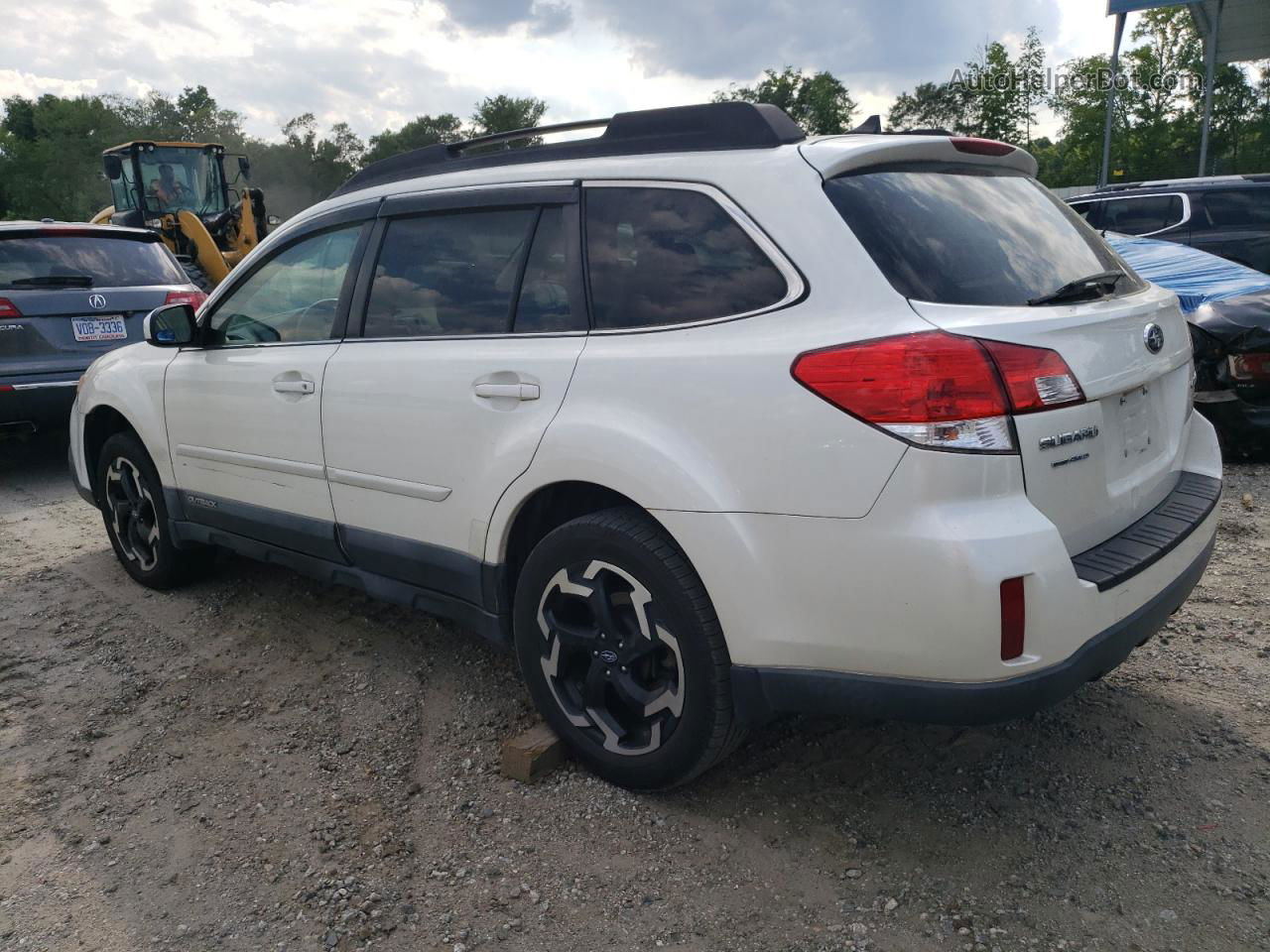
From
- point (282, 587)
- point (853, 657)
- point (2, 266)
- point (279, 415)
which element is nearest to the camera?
point (853, 657)

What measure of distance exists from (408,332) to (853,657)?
73.1 inches

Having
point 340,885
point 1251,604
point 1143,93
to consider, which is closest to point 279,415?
point 340,885

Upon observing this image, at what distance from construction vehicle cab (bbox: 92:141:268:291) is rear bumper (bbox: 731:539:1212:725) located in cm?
1452

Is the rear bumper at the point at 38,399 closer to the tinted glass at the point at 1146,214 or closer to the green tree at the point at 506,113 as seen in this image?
the tinted glass at the point at 1146,214

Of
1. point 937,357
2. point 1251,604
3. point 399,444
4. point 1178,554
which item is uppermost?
point 937,357

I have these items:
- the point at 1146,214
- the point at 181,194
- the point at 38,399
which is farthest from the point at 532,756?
the point at 181,194

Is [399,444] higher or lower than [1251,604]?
higher

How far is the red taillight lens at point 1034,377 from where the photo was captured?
2.20 meters

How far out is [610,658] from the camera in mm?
2768

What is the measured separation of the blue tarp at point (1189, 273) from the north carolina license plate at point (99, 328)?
21.2 ft

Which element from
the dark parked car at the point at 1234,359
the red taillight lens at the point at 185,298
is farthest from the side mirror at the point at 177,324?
the dark parked car at the point at 1234,359

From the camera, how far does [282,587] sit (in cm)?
477

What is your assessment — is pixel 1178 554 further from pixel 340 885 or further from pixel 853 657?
pixel 340 885

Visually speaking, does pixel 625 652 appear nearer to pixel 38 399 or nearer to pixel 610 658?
pixel 610 658
